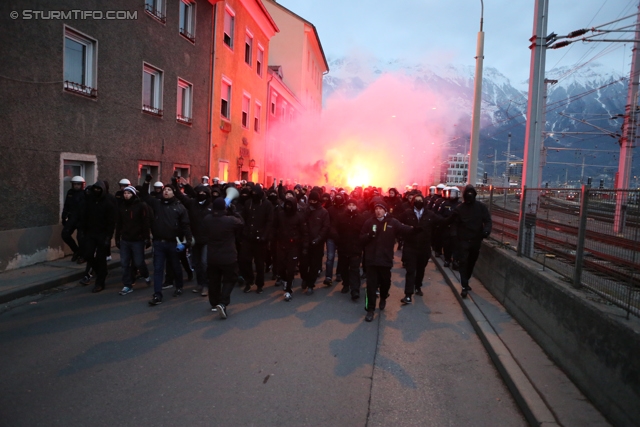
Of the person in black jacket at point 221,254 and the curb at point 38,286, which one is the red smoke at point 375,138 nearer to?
the curb at point 38,286

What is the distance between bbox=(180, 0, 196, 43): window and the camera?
1557 cm

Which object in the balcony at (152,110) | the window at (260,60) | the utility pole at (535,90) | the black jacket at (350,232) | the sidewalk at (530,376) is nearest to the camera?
the sidewalk at (530,376)

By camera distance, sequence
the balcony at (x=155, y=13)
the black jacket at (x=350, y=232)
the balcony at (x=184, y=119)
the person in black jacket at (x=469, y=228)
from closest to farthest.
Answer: the person in black jacket at (x=469, y=228), the black jacket at (x=350, y=232), the balcony at (x=155, y=13), the balcony at (x=184, y=119)

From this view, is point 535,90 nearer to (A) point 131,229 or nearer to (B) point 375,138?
(A) point 131,229

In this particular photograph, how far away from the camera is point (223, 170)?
19.5 meters

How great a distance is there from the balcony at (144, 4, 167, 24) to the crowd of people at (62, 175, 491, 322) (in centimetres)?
641

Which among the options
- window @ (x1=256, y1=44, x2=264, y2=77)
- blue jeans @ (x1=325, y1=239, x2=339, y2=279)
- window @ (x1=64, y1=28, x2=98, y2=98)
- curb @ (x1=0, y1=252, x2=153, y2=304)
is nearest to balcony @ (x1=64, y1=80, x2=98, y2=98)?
window @ (x1=64, y1=28, x2=98, y2=98)

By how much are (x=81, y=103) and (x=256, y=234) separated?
552 cm

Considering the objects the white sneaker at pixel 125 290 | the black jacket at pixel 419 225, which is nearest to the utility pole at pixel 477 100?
the black jacket at pixel 419 225

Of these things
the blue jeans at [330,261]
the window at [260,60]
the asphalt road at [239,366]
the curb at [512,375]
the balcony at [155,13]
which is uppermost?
the window at [260,60]

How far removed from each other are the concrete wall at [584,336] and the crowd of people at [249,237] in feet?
5.49

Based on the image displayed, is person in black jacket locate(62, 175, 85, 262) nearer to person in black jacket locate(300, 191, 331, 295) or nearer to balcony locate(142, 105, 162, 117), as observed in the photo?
person in black jacket locate(300, 191, 331, 295)

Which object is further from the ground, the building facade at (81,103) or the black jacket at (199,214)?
the building facade at (81,103)

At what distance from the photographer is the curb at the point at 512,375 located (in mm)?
3846
